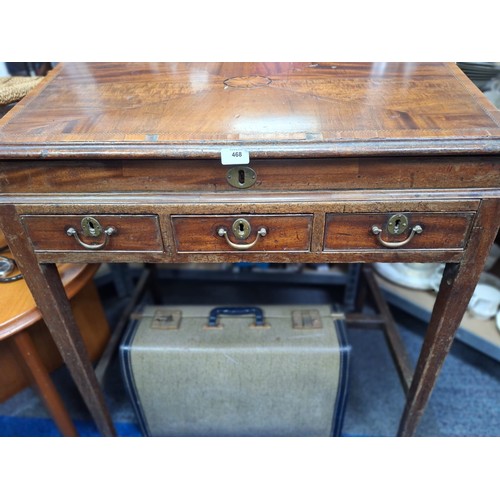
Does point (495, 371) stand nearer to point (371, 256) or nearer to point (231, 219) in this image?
point (371, 256)

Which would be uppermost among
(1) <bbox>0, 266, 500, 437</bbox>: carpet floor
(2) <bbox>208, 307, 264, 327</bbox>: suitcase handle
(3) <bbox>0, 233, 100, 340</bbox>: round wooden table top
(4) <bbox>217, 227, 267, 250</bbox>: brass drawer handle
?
(4) <bbox>217, 227, 267, 250</bbox>: brass drawer handle

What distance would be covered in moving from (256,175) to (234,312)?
0.51 metres

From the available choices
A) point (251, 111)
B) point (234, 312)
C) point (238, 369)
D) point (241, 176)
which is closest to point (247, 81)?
point (251, 111)

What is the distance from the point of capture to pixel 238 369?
3.54 feet

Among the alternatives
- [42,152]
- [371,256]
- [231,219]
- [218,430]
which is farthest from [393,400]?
[42,152]

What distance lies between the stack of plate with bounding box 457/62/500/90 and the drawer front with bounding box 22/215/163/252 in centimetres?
91

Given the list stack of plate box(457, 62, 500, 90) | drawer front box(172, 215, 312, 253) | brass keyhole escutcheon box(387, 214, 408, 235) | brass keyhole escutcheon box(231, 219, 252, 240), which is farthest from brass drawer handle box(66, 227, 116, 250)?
stack of plate box(457, 62, 500, 90)

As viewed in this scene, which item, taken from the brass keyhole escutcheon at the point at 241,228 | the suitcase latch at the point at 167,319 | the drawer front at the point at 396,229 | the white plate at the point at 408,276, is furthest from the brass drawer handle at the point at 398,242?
the white plate at the point at 408,276

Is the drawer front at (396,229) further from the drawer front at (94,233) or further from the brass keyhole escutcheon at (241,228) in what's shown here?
the drawer front at (94,233)

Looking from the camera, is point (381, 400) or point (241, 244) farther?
point (381, 400)

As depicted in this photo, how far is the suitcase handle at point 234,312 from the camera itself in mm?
1116

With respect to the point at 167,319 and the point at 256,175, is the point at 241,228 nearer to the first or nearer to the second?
the point at 256,175

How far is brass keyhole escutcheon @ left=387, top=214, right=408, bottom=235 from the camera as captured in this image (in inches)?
29.1

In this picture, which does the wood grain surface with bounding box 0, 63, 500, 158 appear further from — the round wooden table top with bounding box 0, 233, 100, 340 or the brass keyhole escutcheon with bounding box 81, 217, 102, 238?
the round wooden table top with bounding box 0, 233, 100, 340
